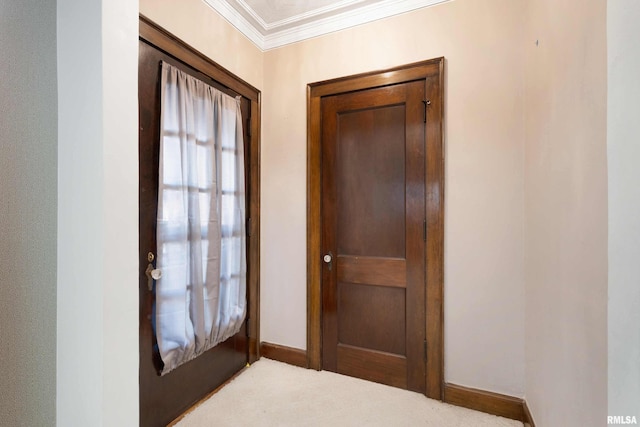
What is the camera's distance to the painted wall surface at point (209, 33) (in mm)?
1664

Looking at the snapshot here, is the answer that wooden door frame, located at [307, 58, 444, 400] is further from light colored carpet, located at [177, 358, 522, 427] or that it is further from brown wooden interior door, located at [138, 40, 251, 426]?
brown wooden interior door, located at [138, 40, 251, 426]

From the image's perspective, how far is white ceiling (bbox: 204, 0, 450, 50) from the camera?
2102mm

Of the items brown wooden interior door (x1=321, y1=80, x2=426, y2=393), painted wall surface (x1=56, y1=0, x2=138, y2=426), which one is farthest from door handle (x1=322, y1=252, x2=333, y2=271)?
painted wall surface (x1=56, y1=0, x2=138, y2=426)

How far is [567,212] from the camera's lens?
3.51 feet

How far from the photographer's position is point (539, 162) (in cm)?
146

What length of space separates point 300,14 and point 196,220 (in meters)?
1.82

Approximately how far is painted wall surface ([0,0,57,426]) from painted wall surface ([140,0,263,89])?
77 cm

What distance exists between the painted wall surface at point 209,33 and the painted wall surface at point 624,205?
6.54 ft

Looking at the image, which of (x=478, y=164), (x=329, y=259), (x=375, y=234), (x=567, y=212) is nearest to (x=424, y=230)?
(x=375, y=234)

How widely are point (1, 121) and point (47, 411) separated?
999 millimetres

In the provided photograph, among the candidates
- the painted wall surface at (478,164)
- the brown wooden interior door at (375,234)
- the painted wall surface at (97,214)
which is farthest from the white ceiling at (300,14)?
the painted wall surface at (97,214)

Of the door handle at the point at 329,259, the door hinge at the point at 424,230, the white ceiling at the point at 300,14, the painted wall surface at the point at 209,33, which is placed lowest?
the door handle at the point at 329,259

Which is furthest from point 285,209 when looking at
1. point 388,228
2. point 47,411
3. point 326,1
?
point 47,411

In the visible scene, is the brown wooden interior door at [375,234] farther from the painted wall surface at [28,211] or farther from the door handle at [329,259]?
the painted wall surface at [28,211]
